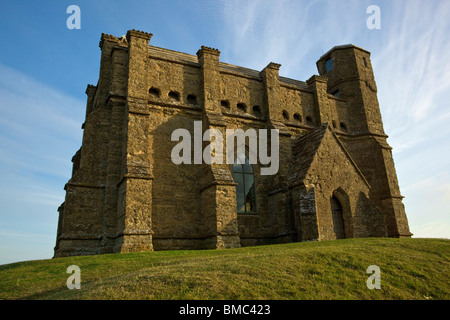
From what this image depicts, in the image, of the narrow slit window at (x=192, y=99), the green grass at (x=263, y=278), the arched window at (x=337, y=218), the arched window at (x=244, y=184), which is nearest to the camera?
the green grass at (x=263, y=278)

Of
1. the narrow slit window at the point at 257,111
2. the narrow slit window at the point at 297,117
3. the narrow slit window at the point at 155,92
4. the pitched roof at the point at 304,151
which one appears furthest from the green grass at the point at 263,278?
the narrow slit window at the point at 297,117

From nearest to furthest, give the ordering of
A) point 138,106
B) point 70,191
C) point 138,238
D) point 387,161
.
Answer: point 138,238, point 70,191, point 138,106, point 387,161

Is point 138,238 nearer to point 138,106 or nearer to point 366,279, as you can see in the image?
point 138,106

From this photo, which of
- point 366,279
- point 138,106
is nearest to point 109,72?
point 138,106

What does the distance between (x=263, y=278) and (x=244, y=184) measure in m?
12.3

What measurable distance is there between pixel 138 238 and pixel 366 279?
9.82m

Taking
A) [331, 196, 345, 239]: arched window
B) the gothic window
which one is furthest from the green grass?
the gothic window

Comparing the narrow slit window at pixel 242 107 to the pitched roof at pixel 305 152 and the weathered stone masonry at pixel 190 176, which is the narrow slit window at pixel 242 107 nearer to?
the weathered stone masonry at pixel 190 176

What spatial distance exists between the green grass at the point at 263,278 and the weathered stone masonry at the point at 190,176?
4.75 meters

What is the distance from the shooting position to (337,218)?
688 inches

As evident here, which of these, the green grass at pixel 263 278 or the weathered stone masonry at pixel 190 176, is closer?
the green grass at pixel 263 278

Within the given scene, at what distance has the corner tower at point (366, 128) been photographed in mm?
22781

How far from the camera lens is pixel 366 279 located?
26.7ft
